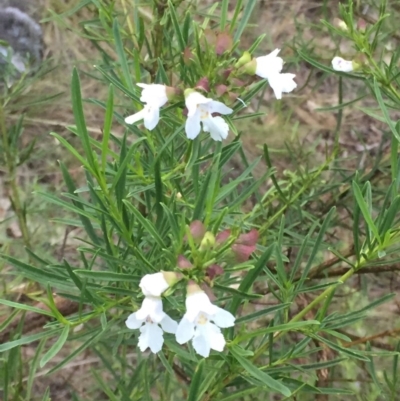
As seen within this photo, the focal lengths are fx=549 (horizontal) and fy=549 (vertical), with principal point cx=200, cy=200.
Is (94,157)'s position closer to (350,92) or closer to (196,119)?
(196,119)

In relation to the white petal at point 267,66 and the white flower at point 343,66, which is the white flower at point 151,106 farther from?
the white flower at point 343,66

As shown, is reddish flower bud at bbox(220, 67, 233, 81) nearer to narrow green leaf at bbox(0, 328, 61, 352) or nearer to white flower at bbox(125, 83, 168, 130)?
white flower at bbox(125, 83, 168, 130)

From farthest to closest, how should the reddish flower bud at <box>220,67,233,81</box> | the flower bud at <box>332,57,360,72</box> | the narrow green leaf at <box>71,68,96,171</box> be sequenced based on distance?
1. the flower bud at <box>332,57,360,72</box>
2. the reddish flower bud at <box>220,67,233,81</box>
3. the narrow green leaf at <box>71,68,96,171</box>

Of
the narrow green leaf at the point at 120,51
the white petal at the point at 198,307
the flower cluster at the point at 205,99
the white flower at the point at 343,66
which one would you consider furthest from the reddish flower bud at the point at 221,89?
the white flower at the point at 343,66

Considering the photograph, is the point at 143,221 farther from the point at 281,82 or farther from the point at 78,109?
the point at 281,82

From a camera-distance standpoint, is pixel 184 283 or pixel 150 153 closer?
pixel 184 283

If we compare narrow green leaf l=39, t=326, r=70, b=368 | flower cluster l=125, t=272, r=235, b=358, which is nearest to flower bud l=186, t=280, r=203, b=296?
flower cluster l=125, t=272, r=235, b=358

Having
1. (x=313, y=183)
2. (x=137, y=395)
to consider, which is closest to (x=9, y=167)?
(x=137, y=395)
